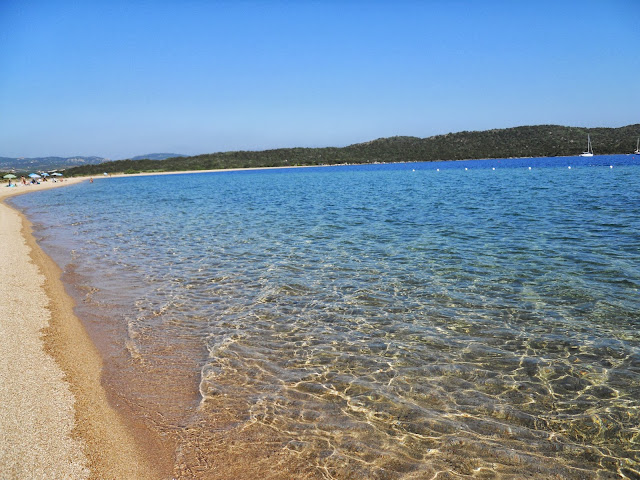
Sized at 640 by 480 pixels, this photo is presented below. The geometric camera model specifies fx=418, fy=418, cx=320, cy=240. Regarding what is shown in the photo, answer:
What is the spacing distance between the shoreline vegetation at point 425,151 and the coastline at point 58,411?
127597mm

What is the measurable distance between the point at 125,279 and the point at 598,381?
31.6ft

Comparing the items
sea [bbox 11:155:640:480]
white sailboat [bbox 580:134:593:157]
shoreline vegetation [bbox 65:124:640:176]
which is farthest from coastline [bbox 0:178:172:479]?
white sailboat [bbox 580:134:593:157]

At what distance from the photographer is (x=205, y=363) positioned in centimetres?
573

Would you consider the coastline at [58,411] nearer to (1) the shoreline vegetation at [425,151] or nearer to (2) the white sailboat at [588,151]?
(1) the shoreline vegetation at [425,151]

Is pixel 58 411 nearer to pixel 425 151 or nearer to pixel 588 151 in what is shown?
pixel 588 151

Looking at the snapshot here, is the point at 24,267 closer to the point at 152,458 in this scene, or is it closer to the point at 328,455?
the point at 152,458

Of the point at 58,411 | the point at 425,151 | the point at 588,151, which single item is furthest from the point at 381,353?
the point at 425,151

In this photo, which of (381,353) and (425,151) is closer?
(381,353)

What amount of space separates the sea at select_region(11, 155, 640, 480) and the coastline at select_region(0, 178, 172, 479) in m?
0.24

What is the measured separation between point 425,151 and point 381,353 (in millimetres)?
163691

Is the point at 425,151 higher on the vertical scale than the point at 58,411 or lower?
higher

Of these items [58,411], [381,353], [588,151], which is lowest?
[381,353]

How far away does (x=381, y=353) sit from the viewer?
585cm

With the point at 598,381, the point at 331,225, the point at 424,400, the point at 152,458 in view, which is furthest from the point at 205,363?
the point at 331,225
